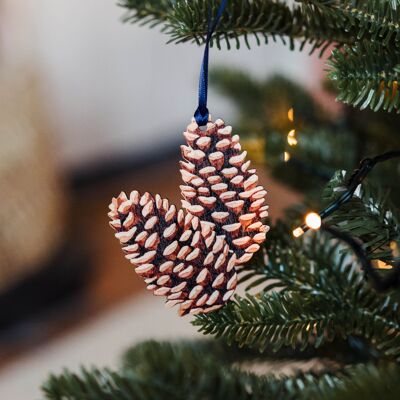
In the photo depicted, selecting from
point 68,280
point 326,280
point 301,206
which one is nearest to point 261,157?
point 301,206

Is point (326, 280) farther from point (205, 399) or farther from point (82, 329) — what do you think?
point (82, 329)

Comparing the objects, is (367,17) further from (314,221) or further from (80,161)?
(80,161)

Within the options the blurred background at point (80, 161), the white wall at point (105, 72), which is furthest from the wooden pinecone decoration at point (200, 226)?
the white wall at point (105, 72)

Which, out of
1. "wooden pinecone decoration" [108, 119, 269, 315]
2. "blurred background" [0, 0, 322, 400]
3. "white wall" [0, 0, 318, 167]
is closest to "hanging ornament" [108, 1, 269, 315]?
"wooden pinecone decoration" [108, 119, 269, 315]

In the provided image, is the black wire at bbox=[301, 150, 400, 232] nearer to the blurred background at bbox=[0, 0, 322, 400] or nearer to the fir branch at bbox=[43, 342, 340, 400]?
the fir branch at bbox=[43, 342, 340, 400]

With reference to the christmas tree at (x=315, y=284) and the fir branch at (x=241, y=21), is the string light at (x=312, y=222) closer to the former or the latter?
the christmas tree at (x=315, y=284)

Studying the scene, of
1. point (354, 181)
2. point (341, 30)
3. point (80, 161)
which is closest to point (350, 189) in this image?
point (354, 181)
